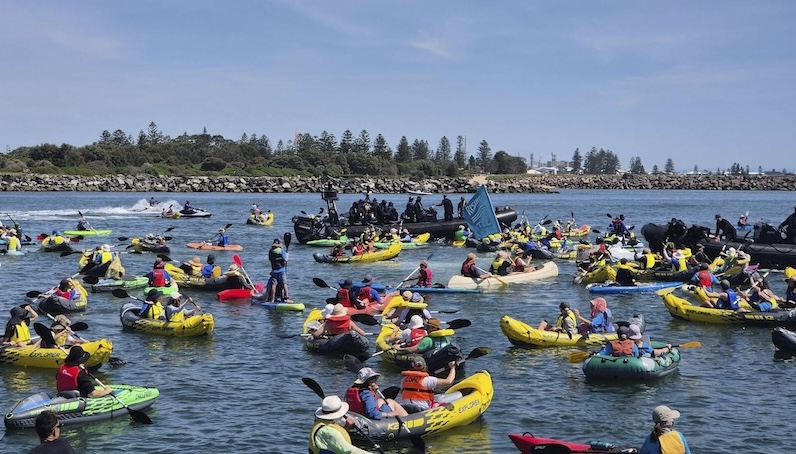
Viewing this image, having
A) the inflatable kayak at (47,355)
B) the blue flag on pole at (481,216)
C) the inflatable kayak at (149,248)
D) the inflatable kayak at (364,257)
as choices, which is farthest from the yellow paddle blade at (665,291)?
the inflatable kayak at (149,248)

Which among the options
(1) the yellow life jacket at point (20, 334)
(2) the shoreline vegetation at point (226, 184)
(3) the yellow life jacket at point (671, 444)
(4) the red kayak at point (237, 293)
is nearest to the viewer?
(3) the yellow life jacket at point (671, 444)

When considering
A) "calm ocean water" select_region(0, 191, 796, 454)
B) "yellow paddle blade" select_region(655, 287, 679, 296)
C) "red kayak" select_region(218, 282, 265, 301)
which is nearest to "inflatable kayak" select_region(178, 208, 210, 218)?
"calm ocean water" select_region(0, 191, 796, 454)

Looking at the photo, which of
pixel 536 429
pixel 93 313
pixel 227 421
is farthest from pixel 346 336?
pixel 93 313

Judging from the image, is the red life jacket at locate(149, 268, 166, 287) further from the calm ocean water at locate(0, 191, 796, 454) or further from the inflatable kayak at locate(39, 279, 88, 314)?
the inflatable kayak at locate(39, 279, 88, 314)

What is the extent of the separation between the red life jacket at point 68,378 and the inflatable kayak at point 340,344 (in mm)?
7014

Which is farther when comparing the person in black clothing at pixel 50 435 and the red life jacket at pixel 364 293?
the red life jacket at pixel 364 293

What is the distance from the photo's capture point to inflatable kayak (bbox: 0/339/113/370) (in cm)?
2022

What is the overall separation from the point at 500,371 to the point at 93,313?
49.3ft

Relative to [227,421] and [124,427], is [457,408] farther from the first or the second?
[124,427]

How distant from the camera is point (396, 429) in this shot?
15203 mm

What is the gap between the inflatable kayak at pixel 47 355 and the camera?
20219 millimetres

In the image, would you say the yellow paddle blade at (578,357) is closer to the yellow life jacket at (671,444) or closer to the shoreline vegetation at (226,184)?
the yellow life jacket at (671,444)

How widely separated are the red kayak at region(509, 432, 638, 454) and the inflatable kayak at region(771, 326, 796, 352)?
11150 mm

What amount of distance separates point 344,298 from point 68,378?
32.3 ft
